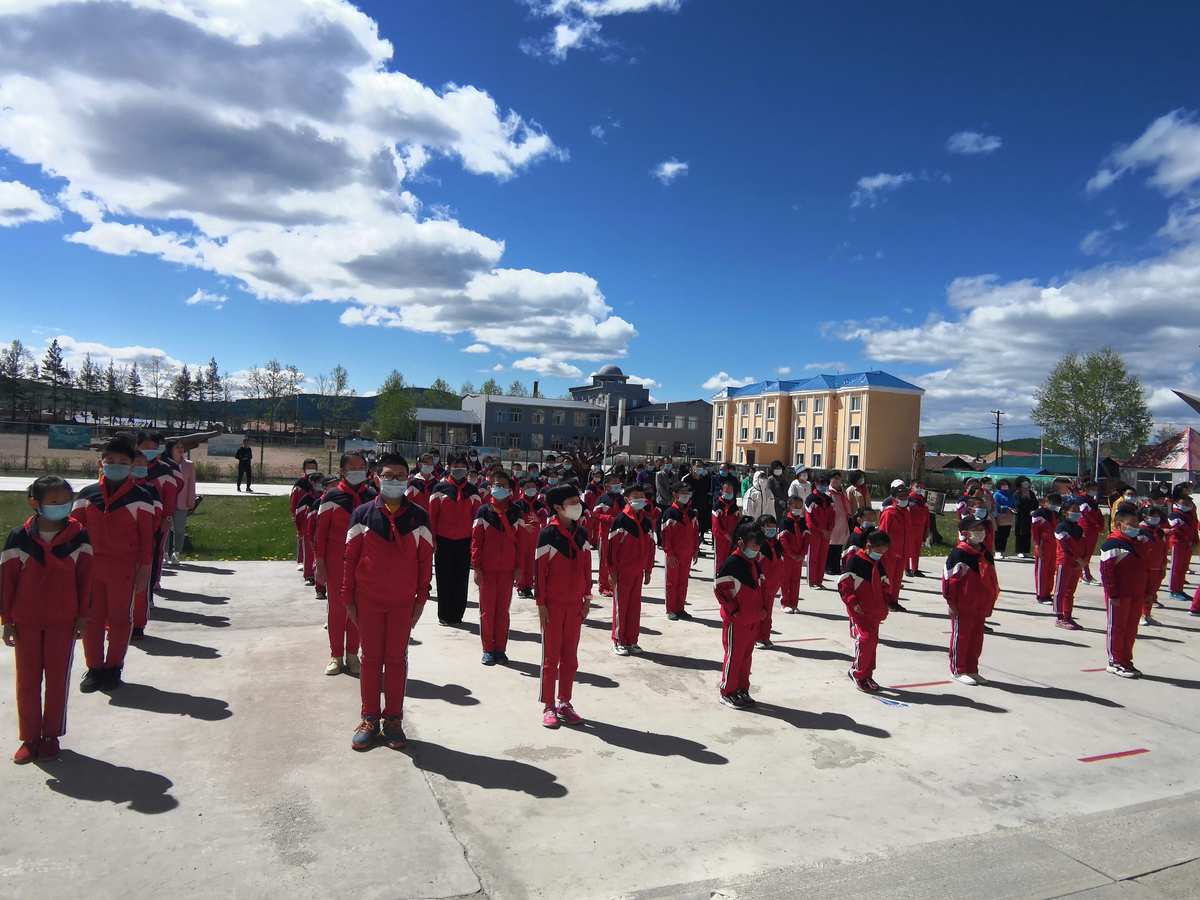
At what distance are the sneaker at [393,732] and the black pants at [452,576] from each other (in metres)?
3.53

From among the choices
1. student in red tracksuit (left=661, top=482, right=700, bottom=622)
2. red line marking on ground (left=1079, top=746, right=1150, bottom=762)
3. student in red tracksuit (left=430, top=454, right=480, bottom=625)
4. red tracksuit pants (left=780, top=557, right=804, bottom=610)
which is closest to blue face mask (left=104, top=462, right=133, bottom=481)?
student in red tracksuit (left=430, top=454, right=480, bottom=625)

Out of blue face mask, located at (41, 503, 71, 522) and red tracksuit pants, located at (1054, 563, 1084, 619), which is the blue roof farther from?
blue face mask, located at (41, 503, 71, 522)

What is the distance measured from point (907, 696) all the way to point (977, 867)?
2.91 m

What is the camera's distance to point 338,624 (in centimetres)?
654

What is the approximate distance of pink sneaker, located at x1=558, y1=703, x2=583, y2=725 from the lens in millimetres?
5609

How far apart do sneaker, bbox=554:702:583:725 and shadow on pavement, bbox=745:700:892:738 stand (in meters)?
1.52

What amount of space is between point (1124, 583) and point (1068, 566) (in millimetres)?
2420

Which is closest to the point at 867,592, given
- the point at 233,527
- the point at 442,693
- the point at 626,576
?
the point at 626,576

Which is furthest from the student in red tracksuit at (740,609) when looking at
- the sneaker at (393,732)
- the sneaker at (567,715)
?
the sneaker at (393,732)

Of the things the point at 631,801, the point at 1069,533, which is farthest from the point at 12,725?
the point at 1069,533

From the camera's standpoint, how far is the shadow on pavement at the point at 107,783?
4125mm

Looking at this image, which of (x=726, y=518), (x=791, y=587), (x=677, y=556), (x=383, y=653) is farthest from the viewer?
(x=726, y=518)

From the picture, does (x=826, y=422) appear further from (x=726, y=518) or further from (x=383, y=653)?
(x=383, y=653)

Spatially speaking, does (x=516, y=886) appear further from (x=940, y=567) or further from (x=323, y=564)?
(x=940, y=567)
